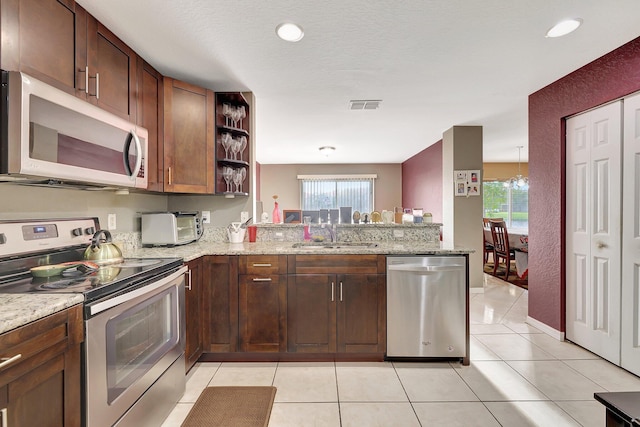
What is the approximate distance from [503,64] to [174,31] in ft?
8.11

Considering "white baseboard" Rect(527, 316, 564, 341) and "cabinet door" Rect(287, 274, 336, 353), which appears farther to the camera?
"white baseboard" Rect(527, 316, 564, 341)

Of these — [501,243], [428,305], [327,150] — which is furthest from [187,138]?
[501,243]

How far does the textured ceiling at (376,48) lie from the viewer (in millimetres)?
1802

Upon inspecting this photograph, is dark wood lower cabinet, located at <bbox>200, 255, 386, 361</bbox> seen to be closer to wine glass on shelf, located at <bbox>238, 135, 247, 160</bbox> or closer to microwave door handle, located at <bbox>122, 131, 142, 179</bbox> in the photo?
microwave door handle, located at <bbox>122, 131, 142, 179</bbox>

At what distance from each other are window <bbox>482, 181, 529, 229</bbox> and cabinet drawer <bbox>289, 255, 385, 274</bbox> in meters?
6.57

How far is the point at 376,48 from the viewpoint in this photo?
224 cm

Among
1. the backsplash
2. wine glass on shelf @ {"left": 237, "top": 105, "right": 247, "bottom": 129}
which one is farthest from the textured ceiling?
the backsplash

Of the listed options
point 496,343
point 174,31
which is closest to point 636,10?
point 496,343

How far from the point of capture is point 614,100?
2332 mm

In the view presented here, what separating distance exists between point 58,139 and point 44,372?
3.16 feet

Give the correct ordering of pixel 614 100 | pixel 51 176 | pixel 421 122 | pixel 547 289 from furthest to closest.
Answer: pixel 421 122
pixel 547 289
pixel 614 100
pixel 51 176

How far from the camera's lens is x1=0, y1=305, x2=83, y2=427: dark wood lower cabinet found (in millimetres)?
899

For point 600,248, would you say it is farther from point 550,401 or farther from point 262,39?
point 262,39

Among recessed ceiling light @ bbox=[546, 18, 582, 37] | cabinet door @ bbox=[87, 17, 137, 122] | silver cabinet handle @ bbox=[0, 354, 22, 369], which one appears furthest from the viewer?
recessed ceiling light @ bbox=[546, 18, 582, 37]
